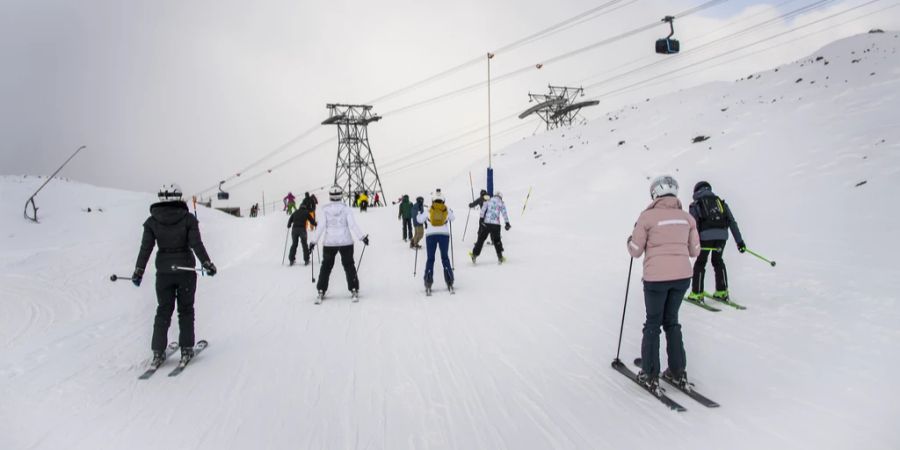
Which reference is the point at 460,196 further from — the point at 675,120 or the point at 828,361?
the point at 828,361

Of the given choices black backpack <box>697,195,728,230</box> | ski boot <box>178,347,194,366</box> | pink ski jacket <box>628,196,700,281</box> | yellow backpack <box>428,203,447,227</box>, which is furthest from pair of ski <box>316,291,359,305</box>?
black backpack <box>697,195,728,230</box>

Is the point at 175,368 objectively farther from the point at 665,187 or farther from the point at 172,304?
the point at 665,187

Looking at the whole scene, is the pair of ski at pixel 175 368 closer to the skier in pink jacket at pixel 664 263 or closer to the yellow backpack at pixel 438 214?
the yellow backpack at pixel 438 214

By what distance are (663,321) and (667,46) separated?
13.3 m

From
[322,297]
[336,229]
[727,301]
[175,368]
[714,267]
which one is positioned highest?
[336,229]

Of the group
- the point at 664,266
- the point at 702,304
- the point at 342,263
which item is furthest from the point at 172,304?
the point at 702,304

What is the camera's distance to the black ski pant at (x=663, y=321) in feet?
15.3

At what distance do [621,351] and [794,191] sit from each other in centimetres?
1502

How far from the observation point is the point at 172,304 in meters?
5.97

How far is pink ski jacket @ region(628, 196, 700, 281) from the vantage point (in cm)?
457

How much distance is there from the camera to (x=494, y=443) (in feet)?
13.0

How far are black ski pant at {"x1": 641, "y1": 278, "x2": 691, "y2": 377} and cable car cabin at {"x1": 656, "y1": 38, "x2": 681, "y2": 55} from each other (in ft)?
42.0

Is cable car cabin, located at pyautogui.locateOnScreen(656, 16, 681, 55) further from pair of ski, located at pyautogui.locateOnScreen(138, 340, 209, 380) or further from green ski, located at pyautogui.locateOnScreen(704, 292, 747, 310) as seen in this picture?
pair of ski, located at pyautogui.locateOnScreen(138, 340, 209, 380)

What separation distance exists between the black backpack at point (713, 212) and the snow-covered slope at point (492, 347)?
1493 millimetres
